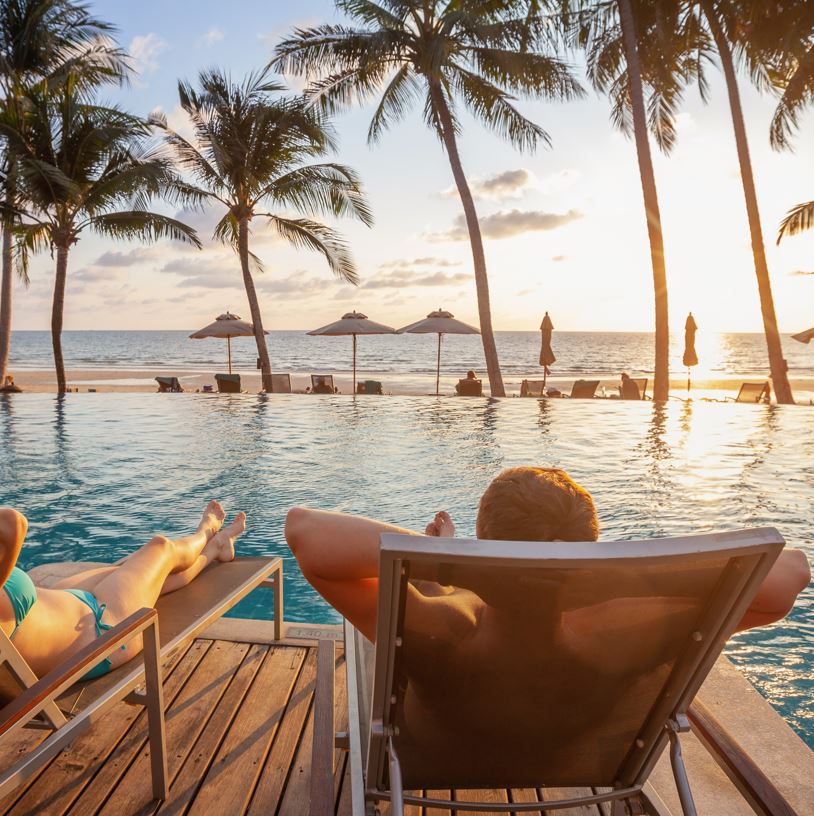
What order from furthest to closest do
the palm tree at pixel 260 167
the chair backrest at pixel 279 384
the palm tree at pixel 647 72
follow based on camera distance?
the palm tree at pixel 260 167 < the chair backrest at pixel 279 384 < the palm tree at pixel 647 72

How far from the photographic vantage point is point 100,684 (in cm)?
182

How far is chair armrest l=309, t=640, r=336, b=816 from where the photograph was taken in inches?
44.8

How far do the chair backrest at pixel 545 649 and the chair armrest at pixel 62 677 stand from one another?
73 centimetres

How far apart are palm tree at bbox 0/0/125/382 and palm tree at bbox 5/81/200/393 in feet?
1.43

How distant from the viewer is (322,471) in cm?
772

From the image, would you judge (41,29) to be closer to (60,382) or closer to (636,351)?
(60,382)

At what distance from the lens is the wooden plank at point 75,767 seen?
179 cm

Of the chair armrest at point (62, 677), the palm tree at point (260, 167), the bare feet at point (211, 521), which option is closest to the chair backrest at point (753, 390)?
the palm tree at point (260, 167)

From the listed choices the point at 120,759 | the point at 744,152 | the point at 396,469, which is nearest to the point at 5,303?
the point at 396,469

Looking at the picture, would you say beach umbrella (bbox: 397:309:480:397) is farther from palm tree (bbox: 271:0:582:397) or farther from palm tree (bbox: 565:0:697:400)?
palm tree (bbox: 565:0:697:400)

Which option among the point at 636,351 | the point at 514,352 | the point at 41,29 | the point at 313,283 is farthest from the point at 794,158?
the point at 313,283

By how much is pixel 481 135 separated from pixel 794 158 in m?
8.45

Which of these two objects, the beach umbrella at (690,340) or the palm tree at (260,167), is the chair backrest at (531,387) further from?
the palm tree at (260,167)

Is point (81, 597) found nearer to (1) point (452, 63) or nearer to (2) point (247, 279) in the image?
(1) point (452, 63)
